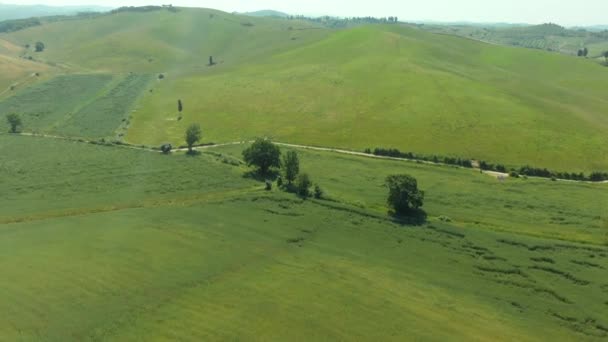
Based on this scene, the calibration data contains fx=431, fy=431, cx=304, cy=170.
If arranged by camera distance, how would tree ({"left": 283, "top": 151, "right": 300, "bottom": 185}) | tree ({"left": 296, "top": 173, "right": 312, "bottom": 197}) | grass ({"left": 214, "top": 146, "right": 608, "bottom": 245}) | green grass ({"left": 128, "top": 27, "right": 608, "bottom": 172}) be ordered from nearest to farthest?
grass ({"left": 214, "top": 146, "right": 608, "bottom": 245}) < tree ({"left": 296, "top": 173, "right": 312, "bottom": 197}) < tree ({"left": 283, "top": 151, "right": 300, "bottom": 185}) < green grass ({"left": 128, "top": 27, "right": 608, "bottom": 172})

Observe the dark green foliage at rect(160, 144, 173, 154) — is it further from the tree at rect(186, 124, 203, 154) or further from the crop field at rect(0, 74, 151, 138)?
the crop field at rect(0, 74, 151, 138)

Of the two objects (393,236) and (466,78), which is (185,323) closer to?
(393,236)

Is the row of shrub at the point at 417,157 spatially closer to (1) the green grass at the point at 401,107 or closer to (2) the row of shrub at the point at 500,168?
(2) the row of shrub at the point at 500,168

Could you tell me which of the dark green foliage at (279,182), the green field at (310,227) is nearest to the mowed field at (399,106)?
the green field at (310,227)

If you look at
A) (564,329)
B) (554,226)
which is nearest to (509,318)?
(564,329)

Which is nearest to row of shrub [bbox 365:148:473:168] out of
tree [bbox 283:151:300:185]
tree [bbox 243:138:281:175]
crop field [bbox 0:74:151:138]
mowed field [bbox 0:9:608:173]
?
mowed field [bbox 0:9:608:173]

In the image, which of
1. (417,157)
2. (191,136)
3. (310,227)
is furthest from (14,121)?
(417,157)
